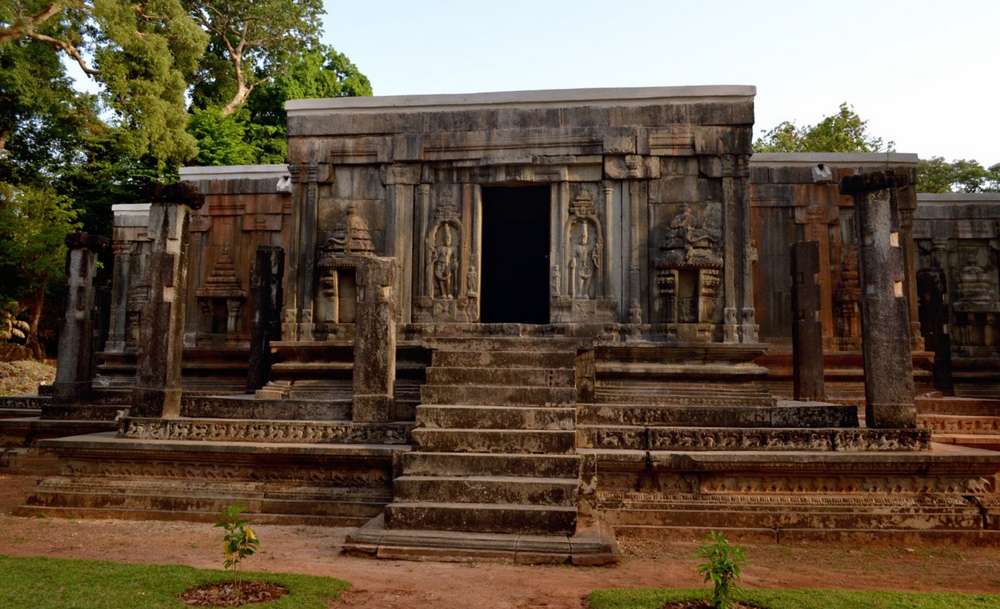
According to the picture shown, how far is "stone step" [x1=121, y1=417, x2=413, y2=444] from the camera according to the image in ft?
25.1

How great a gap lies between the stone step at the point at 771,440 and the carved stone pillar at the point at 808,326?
337 centimetres

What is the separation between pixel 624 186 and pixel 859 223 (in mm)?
3410

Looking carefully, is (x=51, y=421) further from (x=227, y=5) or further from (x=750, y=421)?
(x=227, y=5)

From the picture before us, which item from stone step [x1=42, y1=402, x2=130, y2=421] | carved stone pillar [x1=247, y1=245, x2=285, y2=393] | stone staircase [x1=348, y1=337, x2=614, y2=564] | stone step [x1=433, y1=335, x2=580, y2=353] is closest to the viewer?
stone staircase [x1=348, y1=337, x2=614, y2=564]

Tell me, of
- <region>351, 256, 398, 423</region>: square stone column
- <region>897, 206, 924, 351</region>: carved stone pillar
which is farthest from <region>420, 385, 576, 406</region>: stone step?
<region>897, 206, 924, 351</region>: carved stone pillar

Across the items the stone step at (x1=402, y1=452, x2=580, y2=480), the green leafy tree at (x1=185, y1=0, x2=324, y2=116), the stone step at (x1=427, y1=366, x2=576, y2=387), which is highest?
the green leafy tree at (x1=185, y1=0, x2=324, y2=116)

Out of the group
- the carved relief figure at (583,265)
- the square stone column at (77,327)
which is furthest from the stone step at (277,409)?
the square stone column at (77,327)

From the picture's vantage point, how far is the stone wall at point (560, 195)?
1017 cm

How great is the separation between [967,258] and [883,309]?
10959 millimetres

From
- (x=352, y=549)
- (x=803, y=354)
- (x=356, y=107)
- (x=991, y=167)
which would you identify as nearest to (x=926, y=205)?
(x=803, y=354)

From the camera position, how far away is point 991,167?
37.5m

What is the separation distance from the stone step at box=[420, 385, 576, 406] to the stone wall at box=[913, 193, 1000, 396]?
39.3 feet

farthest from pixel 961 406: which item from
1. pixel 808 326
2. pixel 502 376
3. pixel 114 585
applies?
pixel 114 585

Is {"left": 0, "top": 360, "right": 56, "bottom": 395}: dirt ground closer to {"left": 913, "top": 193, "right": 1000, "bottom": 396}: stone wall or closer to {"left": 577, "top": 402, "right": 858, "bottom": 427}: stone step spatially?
{"left": 577, "top": 402, "right": 858, "bottom": 427}: stone step
